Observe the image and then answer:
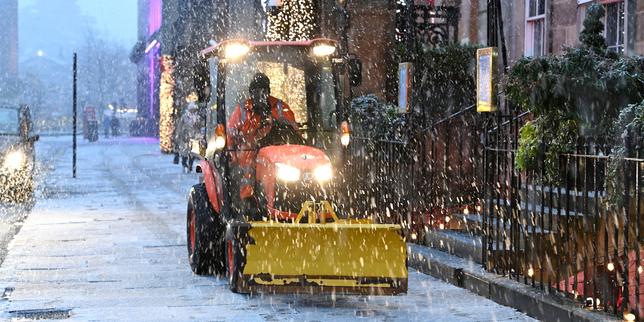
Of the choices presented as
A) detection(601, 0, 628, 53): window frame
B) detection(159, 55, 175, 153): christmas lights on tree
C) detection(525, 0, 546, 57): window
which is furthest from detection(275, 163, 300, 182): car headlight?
detection(159, 55, 175, 153): christmas lights on tree

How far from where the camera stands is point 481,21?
1923cm

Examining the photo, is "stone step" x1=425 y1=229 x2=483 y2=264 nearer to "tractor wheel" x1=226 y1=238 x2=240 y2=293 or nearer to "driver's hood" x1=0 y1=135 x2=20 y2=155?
"tractor wheel" x1=226 y1=238 x2=240 y2=293

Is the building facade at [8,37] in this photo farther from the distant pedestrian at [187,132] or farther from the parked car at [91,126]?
the distant pedestrian at [187,132]

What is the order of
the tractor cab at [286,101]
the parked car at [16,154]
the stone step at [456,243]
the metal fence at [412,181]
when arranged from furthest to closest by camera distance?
the parked car at [16,154], the metal fence at [412,181], the stone step at [456,243], the tractor cab at [286,101]

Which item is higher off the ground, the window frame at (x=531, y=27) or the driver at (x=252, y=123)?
the window frame at (x=531, y=27)

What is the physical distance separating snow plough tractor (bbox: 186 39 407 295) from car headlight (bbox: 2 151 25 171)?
9611mm

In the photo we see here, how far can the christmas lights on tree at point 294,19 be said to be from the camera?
24406mm

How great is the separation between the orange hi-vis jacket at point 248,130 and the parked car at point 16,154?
1096 centimetres

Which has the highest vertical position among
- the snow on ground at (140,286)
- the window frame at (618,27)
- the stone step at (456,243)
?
the window frame at (618,27)

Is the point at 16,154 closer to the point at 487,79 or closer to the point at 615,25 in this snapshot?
the point at 615,25

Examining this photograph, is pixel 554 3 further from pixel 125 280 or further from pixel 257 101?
pixel 125 280

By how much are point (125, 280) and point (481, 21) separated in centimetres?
987

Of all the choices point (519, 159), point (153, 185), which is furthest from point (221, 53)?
point (153, 185)

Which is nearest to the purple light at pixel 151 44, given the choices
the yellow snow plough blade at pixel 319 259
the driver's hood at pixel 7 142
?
the driver's hood at pixel 7 142
